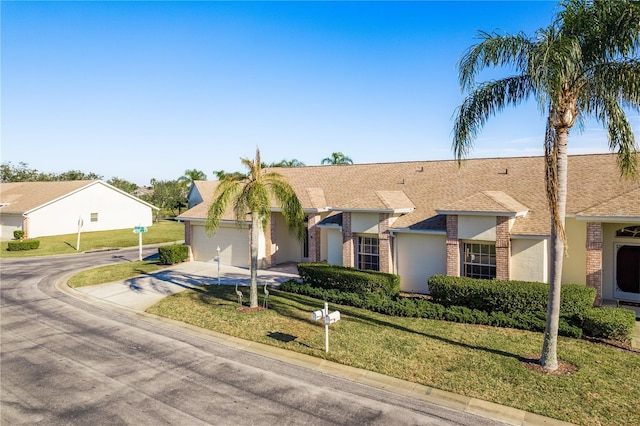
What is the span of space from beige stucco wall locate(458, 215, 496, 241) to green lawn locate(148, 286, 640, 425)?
4.15m

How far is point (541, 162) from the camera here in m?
21.2

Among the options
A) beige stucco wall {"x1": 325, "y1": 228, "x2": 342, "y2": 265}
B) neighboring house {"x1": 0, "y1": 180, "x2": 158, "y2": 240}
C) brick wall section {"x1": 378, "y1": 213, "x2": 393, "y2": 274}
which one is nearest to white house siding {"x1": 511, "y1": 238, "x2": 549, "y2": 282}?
brick wall section {"x1": 378, "y1": 213, "x2": 393, "y2": 274}

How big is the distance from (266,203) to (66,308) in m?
10.1

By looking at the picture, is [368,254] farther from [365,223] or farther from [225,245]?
[225,245]

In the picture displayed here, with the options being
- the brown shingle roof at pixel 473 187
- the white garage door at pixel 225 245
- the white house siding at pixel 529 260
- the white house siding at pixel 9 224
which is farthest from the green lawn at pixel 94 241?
the white house siding at pixel 529 260

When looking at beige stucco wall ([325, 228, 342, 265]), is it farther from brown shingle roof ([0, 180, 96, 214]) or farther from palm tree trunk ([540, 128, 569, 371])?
brown shingle roof ([0, 180, 96, 214])

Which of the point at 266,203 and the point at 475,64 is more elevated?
the point at 475,64

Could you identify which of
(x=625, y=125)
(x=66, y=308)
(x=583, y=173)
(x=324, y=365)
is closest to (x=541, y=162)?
(x=583, y=173)

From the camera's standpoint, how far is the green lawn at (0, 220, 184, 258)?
117 ft

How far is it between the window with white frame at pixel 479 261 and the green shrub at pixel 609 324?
14.0ft

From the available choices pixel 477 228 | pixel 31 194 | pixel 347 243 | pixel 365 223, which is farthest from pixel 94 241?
pixel 477 228

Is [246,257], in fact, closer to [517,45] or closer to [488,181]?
[488,181]

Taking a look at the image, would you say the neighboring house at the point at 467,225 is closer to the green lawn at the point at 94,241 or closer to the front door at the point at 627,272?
the front door at the point at 627,272

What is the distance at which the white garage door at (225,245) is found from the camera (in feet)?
86.0
